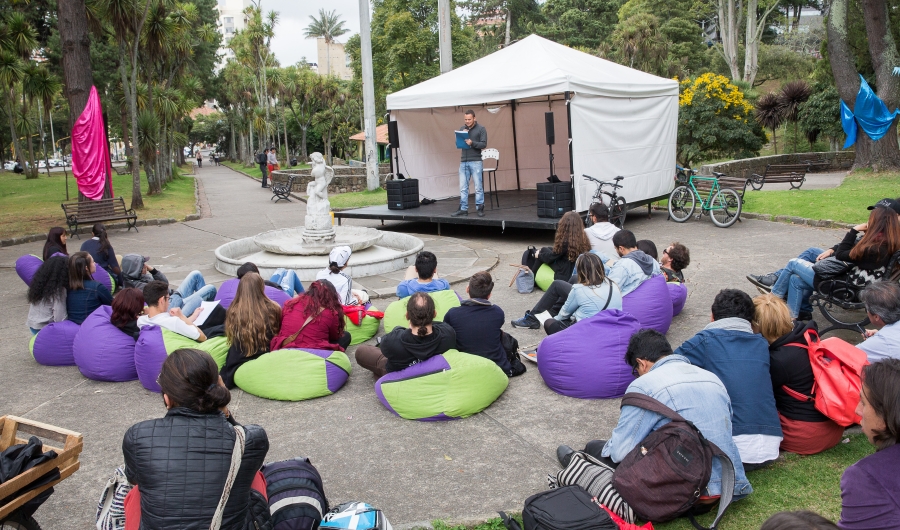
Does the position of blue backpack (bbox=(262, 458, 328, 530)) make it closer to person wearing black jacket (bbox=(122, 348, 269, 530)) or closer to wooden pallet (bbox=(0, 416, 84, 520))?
person wearing black jacket (bbox=(122, 348, 269, 530))

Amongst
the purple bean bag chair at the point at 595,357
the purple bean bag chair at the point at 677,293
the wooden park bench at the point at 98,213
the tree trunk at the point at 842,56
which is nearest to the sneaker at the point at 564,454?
the purple bean bag chair at the point at 595,357

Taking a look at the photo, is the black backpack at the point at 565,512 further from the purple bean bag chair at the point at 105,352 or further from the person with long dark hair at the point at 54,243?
the person with long dark hair at the point at 54,243

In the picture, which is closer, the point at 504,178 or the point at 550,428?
the point at 550,428

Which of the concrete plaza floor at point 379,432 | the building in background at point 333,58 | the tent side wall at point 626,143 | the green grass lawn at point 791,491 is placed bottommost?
the green grass lawn at point 791,491

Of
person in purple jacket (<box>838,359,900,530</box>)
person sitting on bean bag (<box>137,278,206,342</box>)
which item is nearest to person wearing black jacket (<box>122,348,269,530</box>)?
person in purple jacket (<box>838,359,900,530</box>)

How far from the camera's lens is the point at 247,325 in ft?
17.2

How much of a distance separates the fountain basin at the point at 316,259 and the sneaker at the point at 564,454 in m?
5.65

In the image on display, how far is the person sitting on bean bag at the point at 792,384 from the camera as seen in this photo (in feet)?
12.9

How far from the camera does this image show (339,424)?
4805 mm

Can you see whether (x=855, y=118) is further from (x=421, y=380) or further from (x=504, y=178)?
(x=421, y=380)

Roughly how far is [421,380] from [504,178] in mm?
12669

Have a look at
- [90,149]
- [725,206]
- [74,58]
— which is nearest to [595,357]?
[725,206]

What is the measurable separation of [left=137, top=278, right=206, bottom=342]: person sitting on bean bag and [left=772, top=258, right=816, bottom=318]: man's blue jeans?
5.32 meters

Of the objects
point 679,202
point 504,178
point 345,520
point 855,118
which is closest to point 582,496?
point 345,520
